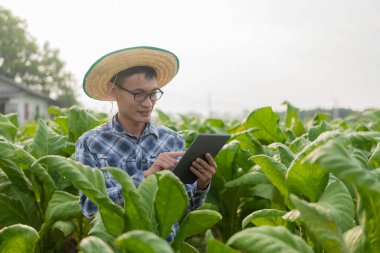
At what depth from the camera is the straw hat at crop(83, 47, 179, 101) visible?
2479 mm

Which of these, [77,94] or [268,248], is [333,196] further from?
[77,94]

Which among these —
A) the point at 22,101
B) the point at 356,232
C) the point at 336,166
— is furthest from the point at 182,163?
the point at 22,101

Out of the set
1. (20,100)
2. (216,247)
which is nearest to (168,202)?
(216,247)

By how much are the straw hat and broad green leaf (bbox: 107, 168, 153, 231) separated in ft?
3.13

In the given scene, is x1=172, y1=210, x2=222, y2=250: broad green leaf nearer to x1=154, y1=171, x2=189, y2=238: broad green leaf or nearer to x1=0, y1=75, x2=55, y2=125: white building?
x1=154, y1=171, x2=189, y2=238: broad green leaf

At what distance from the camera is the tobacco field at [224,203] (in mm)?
1274

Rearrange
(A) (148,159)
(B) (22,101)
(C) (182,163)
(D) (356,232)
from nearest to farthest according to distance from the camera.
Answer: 1. (D) (356,232)
2. (C) (182,163)
3. (A) (148,159)
4. (B) (22,101)

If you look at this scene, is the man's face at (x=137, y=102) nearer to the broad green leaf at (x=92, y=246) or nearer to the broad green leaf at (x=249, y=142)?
the broad green leaf at (x=249, y=142)

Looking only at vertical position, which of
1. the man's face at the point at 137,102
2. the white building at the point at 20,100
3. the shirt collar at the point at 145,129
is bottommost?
the white building at the point at 20,100

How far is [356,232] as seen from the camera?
155 centimetres

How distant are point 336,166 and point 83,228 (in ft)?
7.86

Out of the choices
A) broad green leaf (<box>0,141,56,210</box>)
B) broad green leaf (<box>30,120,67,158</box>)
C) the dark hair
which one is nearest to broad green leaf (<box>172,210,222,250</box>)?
the dark hair

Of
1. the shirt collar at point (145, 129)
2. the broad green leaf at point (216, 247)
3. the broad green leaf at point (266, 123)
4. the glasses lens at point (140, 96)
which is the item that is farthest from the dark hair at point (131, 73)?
the broad green leaf at point (266, 123)

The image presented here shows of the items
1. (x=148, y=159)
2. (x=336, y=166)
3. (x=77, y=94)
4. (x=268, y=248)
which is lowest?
(x=77, y=94)
